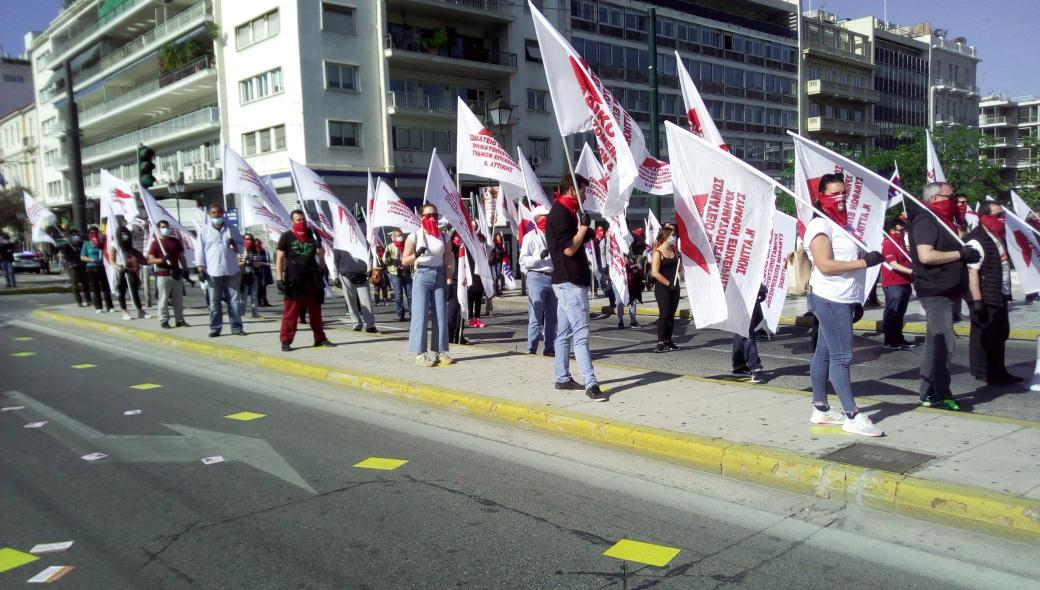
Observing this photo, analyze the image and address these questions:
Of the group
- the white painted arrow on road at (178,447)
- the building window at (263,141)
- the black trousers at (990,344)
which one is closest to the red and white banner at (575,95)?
the black trousers at (990,344)

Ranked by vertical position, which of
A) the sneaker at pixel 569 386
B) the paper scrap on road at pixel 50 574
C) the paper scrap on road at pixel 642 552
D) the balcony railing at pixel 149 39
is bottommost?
the paper scrap on road at pixel 642 552

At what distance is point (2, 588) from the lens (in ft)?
11.9

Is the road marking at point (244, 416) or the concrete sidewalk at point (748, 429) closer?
the concrete sidewalk at point (748, 429)

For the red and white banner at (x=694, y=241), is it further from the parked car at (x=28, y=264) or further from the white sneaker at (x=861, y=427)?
the parked car at (x=28, y=264)

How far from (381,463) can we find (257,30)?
3540 cm

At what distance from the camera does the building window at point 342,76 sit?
3475 cm

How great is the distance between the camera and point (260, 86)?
36.4 meters

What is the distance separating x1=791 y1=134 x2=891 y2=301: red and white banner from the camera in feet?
19.9

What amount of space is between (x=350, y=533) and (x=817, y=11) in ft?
243

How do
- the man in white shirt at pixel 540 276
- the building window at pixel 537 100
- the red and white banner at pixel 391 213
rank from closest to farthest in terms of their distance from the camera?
the man in white shirt at pixel 540 276 < the red and white banner at pixel 391 213 < the building window at pixel 537 100

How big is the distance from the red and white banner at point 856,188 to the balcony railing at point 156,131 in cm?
3672

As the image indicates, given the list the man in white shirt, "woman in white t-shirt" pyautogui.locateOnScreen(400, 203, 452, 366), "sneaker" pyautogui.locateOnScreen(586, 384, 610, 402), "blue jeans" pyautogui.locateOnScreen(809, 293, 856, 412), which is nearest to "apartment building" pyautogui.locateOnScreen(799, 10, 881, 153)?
the man in white shirt

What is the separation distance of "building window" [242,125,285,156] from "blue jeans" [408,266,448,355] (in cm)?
2864

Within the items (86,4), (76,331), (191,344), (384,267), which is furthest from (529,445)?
(86,4)
